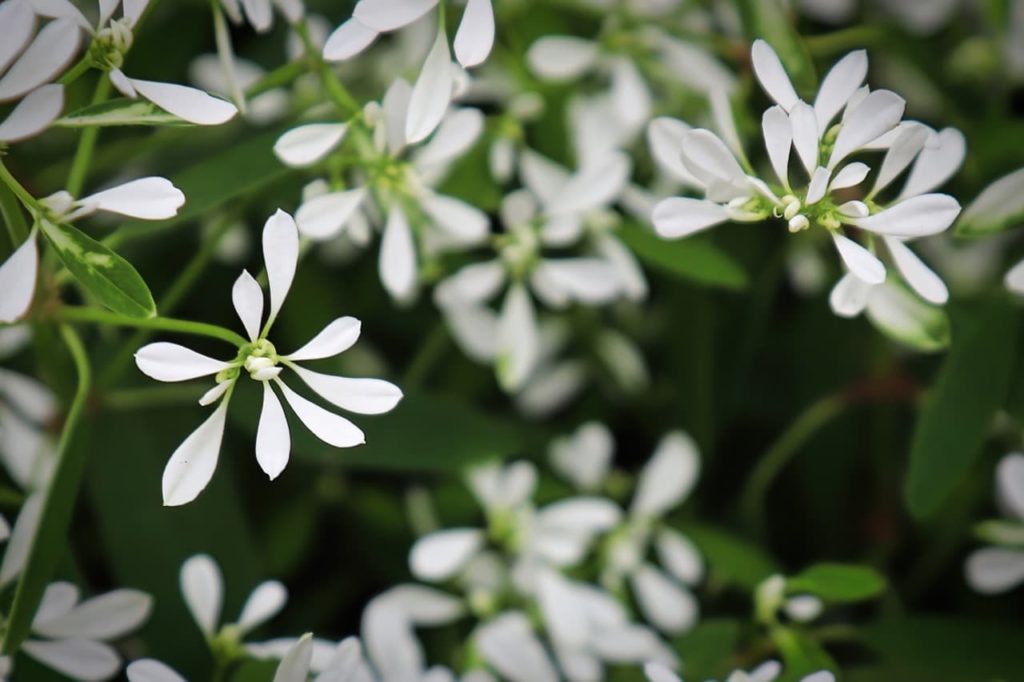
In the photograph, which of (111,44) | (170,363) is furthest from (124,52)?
(170,363)

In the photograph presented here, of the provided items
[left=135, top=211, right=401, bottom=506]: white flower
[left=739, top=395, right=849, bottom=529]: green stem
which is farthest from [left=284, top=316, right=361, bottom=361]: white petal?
[left=739, top=395, right=849, bottom=529]: green stem

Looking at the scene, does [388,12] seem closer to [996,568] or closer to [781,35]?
[781,35]

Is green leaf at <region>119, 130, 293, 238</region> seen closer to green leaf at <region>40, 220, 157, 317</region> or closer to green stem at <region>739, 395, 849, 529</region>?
green leaf at <region>40, 220, 157, 317</region>

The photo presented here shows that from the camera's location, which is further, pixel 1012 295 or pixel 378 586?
pixel 378 586

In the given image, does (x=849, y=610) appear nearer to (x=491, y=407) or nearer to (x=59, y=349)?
(x=491, y=407)

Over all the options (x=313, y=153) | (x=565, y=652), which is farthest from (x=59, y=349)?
(x=565, y=652)
